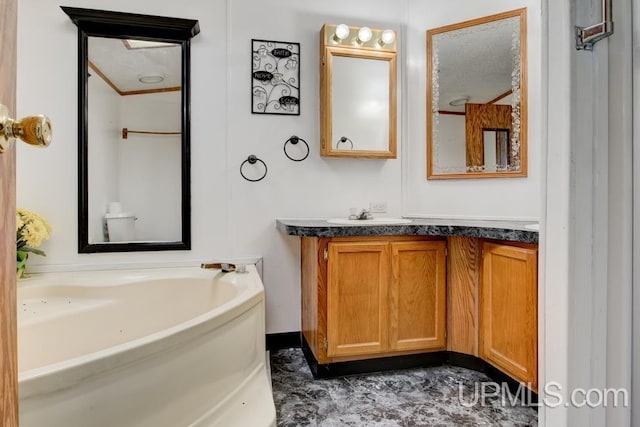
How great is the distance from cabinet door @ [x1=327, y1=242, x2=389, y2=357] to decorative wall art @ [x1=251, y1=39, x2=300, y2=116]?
115 cm

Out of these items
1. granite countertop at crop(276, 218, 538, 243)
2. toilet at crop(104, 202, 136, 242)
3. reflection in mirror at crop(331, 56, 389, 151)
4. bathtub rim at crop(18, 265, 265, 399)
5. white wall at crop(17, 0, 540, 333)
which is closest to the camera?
bathtub rim at crop(18, 265, 265, 399)

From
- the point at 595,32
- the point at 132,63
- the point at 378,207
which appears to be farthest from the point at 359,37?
the point at 595,32

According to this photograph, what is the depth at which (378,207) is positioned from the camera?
276cm

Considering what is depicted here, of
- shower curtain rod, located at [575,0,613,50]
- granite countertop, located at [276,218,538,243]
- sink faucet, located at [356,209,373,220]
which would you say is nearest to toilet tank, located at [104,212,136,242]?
granite countertop, located at [276,218,538,243]

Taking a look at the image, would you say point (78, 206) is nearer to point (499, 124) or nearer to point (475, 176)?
point (475, 176)

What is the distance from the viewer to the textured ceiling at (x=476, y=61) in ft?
7.80

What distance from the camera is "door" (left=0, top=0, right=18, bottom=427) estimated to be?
1.68 feet

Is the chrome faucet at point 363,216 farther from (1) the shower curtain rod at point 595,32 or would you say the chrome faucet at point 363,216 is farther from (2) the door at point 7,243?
(2) the door at point 7,243

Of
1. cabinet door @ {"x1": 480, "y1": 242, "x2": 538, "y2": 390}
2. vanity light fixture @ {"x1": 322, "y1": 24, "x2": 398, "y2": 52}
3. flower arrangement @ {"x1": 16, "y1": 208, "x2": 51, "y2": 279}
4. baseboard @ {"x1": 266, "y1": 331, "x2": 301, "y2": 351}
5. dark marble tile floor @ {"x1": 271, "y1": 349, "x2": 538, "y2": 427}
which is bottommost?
dark marble tile floor @ {"x1": 271, "y1": 349, "x2": 538, "y2": 427}

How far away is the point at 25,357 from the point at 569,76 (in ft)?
7.65

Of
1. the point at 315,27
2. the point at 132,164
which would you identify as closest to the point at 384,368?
the point at 132,164

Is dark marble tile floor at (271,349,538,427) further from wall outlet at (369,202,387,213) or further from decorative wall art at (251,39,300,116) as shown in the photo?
decorative wall art at (251,39,300,116)

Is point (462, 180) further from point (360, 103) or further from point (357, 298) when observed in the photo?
point (357, 298)

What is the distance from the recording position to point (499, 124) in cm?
239
